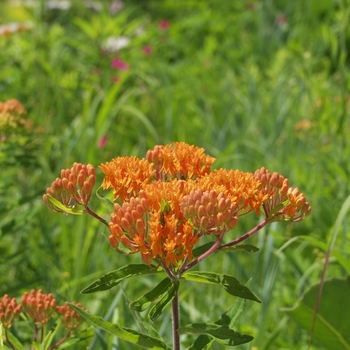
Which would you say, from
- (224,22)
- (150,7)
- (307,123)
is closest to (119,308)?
(307,123)

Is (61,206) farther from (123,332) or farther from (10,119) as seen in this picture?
(10,119)

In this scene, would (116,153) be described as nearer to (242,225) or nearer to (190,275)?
(242,225)

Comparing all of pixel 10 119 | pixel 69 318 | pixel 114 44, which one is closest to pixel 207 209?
pixel 69 318

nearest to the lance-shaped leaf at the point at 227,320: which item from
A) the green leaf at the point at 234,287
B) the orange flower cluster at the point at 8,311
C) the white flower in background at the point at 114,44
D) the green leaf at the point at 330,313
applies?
the green leaf at the point at 234,287

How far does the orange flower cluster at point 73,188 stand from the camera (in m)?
1.13

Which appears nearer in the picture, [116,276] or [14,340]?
[116,276]

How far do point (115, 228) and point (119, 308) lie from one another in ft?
2.80

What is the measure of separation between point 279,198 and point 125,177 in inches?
11.4

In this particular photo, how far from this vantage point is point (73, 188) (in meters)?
1.13

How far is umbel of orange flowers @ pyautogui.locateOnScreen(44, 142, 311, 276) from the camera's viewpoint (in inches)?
40.1

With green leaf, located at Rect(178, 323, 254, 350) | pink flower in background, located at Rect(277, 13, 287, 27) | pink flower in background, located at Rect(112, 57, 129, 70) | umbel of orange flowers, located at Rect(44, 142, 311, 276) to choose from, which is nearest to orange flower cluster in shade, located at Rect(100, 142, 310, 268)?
umbel of orange flowers, located at Rect(44, 142, 311, 276)

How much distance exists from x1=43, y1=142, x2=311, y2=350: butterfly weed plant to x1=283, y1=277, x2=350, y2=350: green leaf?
599mm

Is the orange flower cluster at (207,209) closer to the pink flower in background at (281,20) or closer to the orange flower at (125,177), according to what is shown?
the orange flower at (125,177)

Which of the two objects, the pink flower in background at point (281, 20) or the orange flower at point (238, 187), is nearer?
the orange flower at point (238, 187)
